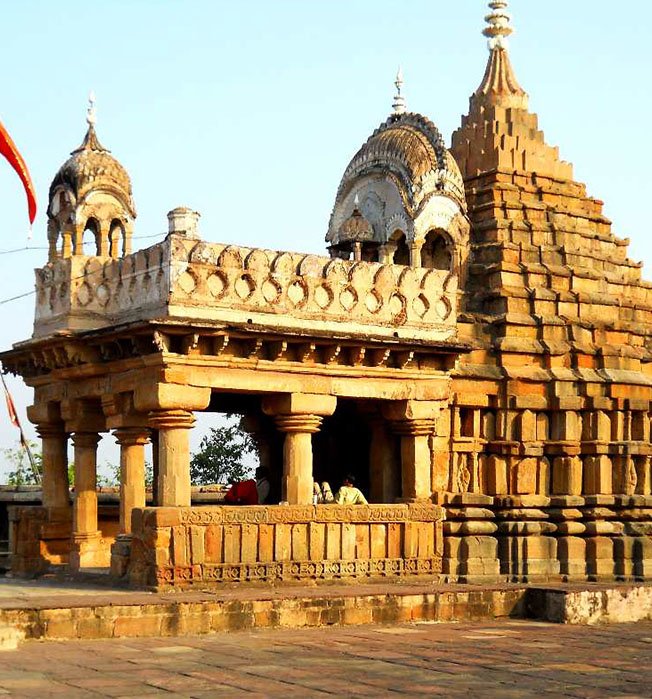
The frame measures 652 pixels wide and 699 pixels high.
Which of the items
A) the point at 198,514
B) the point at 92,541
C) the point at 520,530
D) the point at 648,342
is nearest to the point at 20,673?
the point at 198,514

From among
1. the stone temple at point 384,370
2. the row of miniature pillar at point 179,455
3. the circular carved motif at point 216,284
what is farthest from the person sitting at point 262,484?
the circular carved motif at point 216,284

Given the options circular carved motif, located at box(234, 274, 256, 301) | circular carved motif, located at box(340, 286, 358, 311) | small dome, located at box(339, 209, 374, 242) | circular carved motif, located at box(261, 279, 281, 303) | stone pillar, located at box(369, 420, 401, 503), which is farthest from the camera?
small dome, located at box(339, 209, 374, 242)

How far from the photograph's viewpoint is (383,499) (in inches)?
738

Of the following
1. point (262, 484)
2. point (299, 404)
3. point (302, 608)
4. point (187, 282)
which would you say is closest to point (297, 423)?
point (299, 404)

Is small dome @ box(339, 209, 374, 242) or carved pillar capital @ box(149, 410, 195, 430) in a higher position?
small dome @ box(339, 209, 374, 242)

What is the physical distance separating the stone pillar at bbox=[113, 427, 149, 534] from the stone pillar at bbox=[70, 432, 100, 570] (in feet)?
3.15

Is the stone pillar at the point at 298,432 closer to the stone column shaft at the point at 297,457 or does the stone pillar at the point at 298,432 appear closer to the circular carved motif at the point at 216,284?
the stone column shaft at the point at 297,457

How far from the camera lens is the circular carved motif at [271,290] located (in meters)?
16.6

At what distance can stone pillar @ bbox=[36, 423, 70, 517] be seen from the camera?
18.9 metres

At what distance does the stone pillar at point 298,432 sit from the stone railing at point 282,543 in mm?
464

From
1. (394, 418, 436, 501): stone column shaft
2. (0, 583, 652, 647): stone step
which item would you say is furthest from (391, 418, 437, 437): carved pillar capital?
(0, 583, 652, 647): stone step

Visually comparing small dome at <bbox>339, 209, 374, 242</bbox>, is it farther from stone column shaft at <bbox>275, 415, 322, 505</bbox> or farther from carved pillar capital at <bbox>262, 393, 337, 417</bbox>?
stone column shaft at <bbox>275, 415, 322, 505</bbox>

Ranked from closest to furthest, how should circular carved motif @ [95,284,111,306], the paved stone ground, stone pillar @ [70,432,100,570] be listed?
the paved stone ground, circular carved motif @ [95,284,111,306], stone pillar @ [70,432,100,570]

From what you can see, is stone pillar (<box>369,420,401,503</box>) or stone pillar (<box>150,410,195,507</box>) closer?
stone pillar (<box>150,410,195,507</box>)
